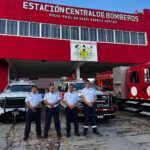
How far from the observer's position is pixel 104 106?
1154cm

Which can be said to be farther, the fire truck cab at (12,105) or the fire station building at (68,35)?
the fire station building at (68,35)

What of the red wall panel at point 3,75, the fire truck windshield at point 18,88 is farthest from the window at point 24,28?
the fire truck windshield at point 18,88

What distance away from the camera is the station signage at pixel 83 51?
21.7 meters

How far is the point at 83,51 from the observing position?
2186 centimetres

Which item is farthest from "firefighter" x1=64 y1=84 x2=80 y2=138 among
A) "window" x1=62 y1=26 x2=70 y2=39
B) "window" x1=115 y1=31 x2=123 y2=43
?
"window" x1=115 y1=31 x2=123 y2=43

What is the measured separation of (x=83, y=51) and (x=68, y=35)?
1.92 meters

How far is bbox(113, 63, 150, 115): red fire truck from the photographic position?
13.2 m

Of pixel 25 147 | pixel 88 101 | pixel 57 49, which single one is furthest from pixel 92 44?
pixel 25 147

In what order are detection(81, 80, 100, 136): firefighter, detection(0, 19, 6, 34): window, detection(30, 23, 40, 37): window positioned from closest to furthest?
detection(81, 80, 100, 136): firefighter < detection(0, 19, 6, 34): window < detection(30, 23, 40, 37): window

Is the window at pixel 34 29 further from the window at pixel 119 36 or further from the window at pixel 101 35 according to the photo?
the window at pixel 119 36

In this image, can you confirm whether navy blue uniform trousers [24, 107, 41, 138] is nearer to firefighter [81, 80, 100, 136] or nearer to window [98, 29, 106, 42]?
firefighter [81, 80, 100, 136]

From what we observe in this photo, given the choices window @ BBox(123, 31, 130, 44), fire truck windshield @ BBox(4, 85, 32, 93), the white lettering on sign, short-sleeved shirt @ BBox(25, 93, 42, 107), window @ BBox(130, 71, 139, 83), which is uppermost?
the white lettering on sign

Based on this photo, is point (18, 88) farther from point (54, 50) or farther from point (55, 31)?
point (55, 31)

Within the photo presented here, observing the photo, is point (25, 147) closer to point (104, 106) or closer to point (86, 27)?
point (104, 106)
